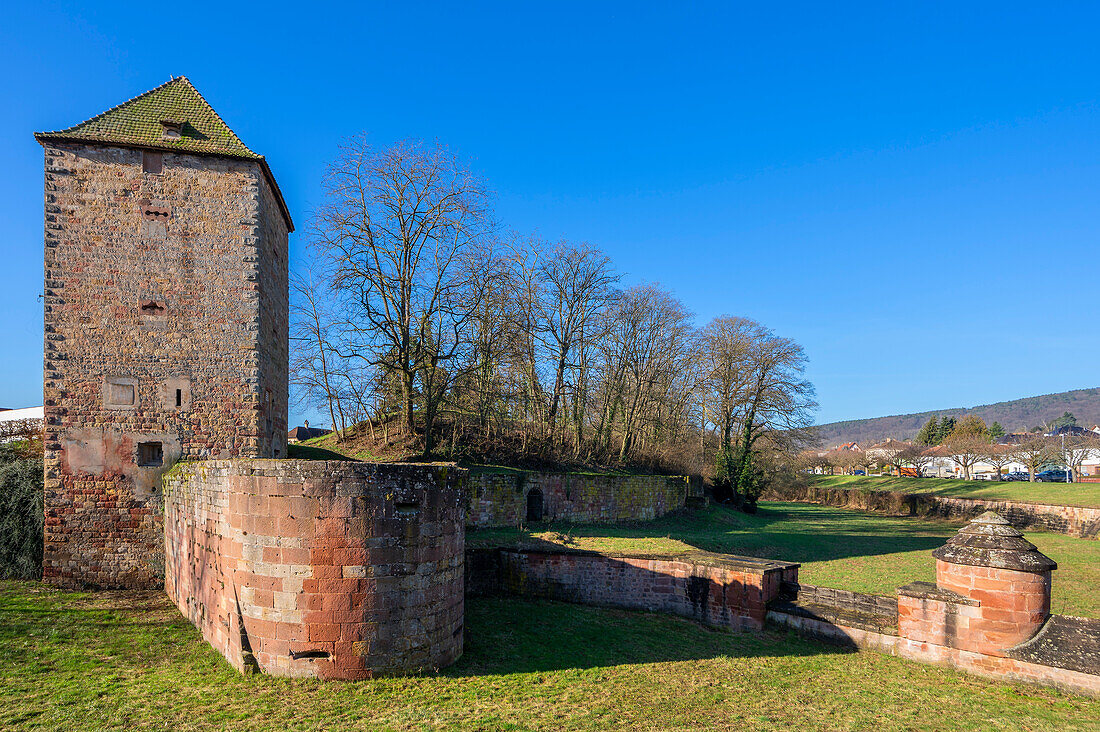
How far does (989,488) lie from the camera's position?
4459 centimetres

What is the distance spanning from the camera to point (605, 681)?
7.61 m

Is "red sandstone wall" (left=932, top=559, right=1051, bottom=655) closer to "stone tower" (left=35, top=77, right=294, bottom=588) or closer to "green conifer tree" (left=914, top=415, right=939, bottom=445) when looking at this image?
"stone tower" (left=35, top=77, right=294, bottom=588)

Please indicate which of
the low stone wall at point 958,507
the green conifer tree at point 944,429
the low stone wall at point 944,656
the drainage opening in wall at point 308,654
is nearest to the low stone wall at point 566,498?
the low stone wall at point 944,656

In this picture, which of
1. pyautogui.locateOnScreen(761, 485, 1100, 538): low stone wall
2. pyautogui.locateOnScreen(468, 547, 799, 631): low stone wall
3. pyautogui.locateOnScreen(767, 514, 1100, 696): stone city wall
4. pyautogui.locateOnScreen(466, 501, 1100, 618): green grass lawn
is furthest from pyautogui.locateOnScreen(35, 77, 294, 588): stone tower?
pyautogui.locateOnScreen(761, 485, 1100, 538): low stone wall

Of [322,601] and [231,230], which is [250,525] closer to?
[322,601]

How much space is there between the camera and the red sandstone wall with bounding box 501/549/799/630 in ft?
34.4

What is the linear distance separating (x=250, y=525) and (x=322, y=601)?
1278 mm

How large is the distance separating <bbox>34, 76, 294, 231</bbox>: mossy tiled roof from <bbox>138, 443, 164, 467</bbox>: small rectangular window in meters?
6.24

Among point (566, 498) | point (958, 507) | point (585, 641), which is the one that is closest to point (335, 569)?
point (585, 641)

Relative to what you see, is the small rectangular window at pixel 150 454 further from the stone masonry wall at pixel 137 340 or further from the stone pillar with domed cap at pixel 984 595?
the stone pillar with domed cap at pixel 984 595

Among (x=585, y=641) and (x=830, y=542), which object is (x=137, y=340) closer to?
(x=585, y=641)

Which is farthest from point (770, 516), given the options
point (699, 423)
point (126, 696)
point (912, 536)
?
point (126, 696)

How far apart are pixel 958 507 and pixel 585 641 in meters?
36.9

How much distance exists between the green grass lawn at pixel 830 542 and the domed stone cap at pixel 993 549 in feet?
17.9
